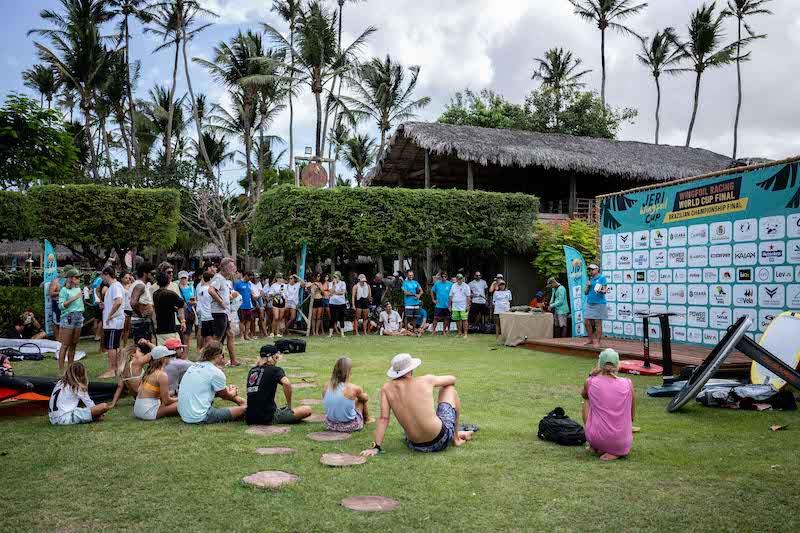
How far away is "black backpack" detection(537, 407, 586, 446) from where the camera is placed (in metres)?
5.38

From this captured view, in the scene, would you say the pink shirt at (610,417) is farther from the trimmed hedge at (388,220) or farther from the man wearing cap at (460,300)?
the trimmed hedge at (388,220)

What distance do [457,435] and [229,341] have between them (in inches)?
217

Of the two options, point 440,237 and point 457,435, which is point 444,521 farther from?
point 440,237

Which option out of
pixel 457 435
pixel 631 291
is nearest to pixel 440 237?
pixel 631 291

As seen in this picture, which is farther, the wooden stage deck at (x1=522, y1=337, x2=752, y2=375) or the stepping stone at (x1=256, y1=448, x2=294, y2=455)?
the wooden stage deck at (x1=522, y1=337, x2=752, y2=375)

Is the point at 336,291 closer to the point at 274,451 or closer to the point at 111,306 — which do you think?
the point at 111,306

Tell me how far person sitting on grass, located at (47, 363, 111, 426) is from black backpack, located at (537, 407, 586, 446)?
4189mm

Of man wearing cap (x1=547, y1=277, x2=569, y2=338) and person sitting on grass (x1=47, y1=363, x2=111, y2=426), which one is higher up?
man wearing cap (x1=547, y1=277, x2=569, y2=338)

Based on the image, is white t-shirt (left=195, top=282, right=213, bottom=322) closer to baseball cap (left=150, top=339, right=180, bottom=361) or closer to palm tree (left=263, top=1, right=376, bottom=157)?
baseball cap (left=150, top=339, right=180, bottom=361)

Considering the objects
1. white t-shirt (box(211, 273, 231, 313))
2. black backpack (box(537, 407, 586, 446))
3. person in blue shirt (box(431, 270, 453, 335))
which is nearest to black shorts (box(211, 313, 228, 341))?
white t-shirt (box(211, 273, 231, 313))

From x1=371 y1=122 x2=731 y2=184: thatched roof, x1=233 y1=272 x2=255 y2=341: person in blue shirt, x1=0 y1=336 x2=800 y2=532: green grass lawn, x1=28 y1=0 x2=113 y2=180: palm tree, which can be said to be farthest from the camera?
x1=28 y1=0 x2=113 y2=180: palm tree

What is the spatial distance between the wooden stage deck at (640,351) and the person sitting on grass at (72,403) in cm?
777

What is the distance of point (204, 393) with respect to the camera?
622cm

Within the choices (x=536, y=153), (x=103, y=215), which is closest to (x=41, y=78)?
(x=103, y=215)
